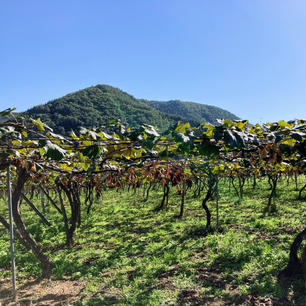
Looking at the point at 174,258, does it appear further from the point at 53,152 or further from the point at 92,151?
the point at 53,152

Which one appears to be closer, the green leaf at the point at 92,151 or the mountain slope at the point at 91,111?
the green leaf at the point at 92,151

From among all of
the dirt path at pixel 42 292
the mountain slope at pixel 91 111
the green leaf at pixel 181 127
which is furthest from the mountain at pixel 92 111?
the green leaf at pixel 181 127

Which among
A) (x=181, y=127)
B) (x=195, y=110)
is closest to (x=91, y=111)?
(x=181, y=127)

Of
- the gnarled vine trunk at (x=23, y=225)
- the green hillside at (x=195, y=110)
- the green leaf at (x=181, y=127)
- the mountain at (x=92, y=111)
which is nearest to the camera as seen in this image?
the green leaf at (x=181, y=127)

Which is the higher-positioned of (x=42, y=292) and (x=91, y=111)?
(x=91, y=111)

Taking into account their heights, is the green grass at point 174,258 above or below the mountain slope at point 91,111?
below

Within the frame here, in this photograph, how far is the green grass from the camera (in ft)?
14.0

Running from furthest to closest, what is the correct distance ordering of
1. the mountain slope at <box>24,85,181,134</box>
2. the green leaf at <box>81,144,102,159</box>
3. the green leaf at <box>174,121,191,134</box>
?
the mountain slope at <box>24,85,181,134</box>
the green leaf at <box>81,144,102,159</box>
the green leaf at <box>174,121,191,134</box>

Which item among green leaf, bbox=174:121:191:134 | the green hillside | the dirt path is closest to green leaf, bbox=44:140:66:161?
green leaf, bbox=174:121:191:134

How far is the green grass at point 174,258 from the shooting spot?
14.0ft

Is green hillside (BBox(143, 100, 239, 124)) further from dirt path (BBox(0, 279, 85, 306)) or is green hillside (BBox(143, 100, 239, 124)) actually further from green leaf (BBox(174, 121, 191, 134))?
green leaf (BBox(174, 121, 191, 134))

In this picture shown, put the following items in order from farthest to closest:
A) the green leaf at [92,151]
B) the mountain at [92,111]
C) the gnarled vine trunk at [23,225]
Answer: the mountain at [92,111] → the gnarled vine trunk at [23,225] → the green leaf at [92,151]

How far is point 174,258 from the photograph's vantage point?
5902mm

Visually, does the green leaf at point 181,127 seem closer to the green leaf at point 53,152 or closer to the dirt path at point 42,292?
the green leaf at point 53,152
